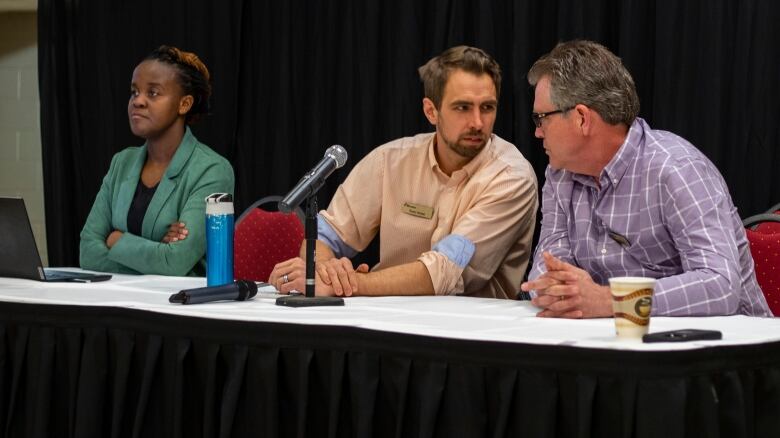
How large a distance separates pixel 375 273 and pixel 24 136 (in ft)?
10.9

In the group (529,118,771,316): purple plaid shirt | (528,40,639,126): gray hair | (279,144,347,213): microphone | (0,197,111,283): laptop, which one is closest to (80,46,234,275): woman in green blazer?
(0,197,111,283): laptop

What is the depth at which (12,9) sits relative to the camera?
5.06 meters

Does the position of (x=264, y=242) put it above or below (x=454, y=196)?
below

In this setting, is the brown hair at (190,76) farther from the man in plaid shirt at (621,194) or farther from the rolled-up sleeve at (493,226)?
the man in plaid shirt at (621,194)

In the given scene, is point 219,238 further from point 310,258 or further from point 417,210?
point 417,210

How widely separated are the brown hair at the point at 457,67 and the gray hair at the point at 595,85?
0.55 meters

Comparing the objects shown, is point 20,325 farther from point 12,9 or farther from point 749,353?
point 12,9

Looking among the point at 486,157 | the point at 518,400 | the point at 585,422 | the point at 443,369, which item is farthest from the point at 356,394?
the point at 486,157

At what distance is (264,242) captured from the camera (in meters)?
3.16

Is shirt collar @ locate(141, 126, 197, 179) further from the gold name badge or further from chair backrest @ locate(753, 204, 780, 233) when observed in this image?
chair backrest @ locate(753, 204, 780, 233)

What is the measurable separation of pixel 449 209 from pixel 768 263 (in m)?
0.89

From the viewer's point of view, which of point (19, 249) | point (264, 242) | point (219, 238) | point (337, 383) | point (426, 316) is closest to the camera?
point (337, 383)

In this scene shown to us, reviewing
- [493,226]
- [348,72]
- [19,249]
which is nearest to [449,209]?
[493,226]

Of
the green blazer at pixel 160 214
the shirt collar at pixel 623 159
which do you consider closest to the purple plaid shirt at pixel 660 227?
the shirt collar at pixel 623 159
